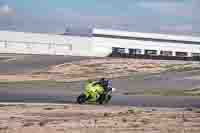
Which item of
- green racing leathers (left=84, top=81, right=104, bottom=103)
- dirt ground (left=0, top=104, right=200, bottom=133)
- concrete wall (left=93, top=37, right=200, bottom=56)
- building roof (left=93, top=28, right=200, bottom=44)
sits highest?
building roof (left=93, top=28, right=200, bottom=44)

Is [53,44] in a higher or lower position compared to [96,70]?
higher

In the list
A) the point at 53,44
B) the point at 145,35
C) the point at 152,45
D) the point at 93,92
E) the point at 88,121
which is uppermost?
the point at 145,35

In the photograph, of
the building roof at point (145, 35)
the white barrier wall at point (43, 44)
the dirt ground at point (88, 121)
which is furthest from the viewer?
the building roof at point (145, 35)

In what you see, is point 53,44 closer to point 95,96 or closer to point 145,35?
point 145,35

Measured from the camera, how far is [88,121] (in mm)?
17984

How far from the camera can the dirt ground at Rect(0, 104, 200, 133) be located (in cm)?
1559

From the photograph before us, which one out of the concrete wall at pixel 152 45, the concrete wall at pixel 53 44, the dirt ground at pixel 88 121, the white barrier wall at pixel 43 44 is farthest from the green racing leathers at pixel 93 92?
the concrete wall at pixel 152 45

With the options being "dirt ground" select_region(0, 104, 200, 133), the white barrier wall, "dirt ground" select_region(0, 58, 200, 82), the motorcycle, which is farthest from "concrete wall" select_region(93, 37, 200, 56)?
"dirt ground" select_region(0, 104, 200, 133)

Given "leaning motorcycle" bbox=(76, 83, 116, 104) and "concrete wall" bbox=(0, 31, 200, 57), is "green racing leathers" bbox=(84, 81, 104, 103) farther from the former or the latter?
"concrete wall" bbox=(0, 31, 200, 57)

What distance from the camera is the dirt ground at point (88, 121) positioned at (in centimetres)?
1559

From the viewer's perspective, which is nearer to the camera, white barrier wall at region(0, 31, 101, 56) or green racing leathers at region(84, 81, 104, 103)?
green racing leathers at region(84, 81, 104, 103)

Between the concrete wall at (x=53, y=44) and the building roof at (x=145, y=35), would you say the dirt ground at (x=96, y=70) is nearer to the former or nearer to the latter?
the concrete wall at (x=53, y=44)

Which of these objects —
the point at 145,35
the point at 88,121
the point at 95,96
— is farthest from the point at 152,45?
the point at 88,121

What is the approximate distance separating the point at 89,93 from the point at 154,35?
110 metres
